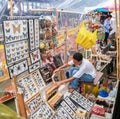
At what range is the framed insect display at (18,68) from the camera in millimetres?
2703

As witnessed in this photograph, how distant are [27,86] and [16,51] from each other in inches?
23.5

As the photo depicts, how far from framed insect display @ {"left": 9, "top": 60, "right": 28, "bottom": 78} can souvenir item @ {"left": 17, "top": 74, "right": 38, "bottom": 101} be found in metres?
0.13

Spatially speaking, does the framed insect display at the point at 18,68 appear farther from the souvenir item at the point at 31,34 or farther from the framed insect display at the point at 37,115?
the framed insect display at the point at 37,115

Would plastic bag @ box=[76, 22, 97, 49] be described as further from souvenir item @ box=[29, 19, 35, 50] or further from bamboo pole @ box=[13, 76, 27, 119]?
bamboo pole @ box=[13, 76, 27, 119]

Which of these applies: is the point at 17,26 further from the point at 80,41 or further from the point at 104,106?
the point at 80,41

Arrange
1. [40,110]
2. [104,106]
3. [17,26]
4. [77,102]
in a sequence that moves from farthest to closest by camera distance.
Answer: [77,102]
[104,106]
[40,110]
[17,26]

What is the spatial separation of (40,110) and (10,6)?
2078 millimetres

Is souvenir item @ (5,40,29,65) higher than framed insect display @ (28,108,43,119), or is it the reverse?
souvenir item @ (5,40,29,65)

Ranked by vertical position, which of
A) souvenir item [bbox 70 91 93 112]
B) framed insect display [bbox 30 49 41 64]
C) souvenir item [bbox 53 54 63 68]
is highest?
framed insect display [bbox 30 49 41 64]

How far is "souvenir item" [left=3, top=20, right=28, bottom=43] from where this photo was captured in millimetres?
2567

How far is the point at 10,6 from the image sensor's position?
12.6 ft

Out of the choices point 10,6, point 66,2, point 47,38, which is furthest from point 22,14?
point 66,2

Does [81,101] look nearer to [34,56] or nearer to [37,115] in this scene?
[37,115]

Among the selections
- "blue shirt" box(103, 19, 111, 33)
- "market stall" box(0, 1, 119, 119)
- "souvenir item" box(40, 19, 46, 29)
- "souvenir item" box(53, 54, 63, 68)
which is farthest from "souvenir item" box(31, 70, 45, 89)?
"blue shirt" box(103, 19, 111, 33)
